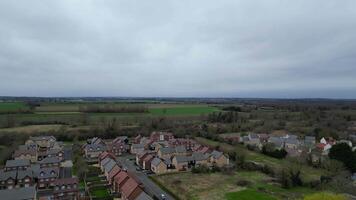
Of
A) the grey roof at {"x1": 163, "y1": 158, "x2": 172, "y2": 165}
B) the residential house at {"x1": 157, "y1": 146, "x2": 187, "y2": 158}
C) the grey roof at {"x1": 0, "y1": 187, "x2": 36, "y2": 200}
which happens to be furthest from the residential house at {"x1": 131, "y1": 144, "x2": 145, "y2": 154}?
the grey roof at {"x1": 0, "y1": 187, "x2": 36, "y2": 200}

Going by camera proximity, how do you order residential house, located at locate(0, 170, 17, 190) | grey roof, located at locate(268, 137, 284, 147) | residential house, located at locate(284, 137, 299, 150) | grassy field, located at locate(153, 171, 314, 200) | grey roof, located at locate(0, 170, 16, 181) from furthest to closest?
grey roof, located at locate(268, 137, 284, 147), residential house, located at locate(284, 137, 299, 150), grey roof, located at locate(0, 170, 16, 181), residential house, located at locate(0, 170, 17, 190), grassy field, located at locate(153, 171, 314, 200)

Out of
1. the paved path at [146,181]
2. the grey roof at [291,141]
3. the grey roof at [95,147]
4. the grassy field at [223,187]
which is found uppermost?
the grey roof at [291,141]

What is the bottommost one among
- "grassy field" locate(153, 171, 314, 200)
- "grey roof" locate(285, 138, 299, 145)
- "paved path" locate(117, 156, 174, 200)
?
"paved path" locate(117, 156, 174, 200)

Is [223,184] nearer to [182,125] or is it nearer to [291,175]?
[291,175]

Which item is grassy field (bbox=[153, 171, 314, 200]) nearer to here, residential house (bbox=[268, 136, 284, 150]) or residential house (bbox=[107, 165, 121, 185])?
residential house (bbox=[107, 165, 121, 185])

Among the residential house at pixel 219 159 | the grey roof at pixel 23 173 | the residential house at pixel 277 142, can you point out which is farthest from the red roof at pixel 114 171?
the residential house at pixel 277 142

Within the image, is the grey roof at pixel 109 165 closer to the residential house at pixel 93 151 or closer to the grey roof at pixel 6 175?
the grey roof at pixel 6 175

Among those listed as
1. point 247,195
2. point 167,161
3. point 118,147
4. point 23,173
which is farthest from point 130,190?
point 118,147

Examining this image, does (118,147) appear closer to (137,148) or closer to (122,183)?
(137,148)
